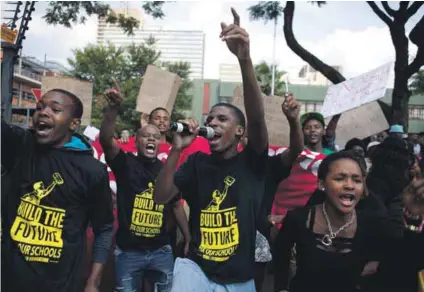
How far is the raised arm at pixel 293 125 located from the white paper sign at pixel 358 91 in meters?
2.17

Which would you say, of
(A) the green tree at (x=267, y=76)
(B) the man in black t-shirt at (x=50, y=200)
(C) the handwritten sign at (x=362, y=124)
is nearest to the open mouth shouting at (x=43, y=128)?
(B) the man in black t-shirt at (x=50, y=200)

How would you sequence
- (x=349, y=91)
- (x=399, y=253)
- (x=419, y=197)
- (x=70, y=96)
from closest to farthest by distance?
(x=419, y=197), (x=399, y=253), (x=70, y=96), (x=349, y=91)

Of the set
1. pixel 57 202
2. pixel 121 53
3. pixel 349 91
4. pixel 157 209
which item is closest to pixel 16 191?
pixel 57 202

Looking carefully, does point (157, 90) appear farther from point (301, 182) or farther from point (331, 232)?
point (331, 232)

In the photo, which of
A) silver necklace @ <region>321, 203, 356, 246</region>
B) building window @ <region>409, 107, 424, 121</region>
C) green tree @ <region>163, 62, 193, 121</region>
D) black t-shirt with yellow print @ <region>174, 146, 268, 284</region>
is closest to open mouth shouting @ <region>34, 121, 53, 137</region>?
black t-shirt with yellow print @ <region>174, 146, 268, 284</region>

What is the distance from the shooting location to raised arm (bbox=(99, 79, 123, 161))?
118 inches

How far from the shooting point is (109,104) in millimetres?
3064

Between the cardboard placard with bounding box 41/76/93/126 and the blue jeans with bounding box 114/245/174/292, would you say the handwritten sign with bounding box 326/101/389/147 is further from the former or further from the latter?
the blue jeans with bounding box 114/245/174/292

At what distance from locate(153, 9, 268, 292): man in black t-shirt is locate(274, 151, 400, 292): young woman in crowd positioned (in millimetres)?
213

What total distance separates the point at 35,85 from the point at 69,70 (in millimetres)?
30311

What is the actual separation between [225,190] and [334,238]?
2.02 ft

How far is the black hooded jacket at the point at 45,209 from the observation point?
2.29 metres

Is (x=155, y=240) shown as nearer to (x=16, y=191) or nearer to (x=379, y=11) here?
(x=16, y=191)

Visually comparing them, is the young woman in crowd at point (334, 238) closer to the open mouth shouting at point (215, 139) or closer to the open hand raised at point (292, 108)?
the open hand raised at point (292, 108)
